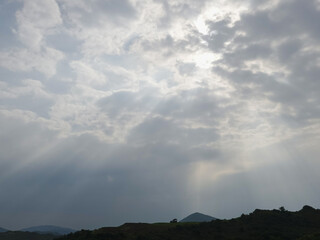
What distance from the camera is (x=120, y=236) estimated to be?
63.5 metres

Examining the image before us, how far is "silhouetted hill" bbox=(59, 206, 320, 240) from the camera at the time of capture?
213ft

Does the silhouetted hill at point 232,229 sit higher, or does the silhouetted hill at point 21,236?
the silhouetted hill at point 21,236

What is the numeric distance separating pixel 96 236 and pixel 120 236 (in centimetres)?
563

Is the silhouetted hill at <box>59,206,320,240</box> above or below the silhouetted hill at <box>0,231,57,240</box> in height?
below

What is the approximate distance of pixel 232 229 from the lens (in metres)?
75.0

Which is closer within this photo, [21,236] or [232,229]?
[232,229]

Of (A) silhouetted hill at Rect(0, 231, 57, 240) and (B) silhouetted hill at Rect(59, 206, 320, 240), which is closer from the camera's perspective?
(B) silhouetted hill at Rect(59, 206, 320, 240)

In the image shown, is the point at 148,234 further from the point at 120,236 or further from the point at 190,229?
the point at 190,229

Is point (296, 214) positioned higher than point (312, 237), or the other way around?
point (296, 214)

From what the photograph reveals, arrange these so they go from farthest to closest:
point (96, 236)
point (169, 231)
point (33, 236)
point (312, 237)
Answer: point (33, 236), point (169, 231), point (96, 236), point (312, 237)

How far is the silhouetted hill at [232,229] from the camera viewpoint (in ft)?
213

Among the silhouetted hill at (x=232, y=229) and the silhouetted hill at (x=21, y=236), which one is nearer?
the silhouetted hill at (x=232, y=229)

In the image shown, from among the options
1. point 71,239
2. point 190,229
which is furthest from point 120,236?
point 190,229

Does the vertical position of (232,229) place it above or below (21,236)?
below
